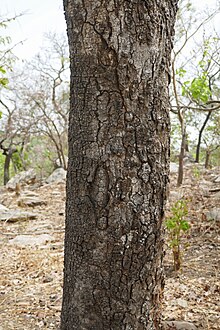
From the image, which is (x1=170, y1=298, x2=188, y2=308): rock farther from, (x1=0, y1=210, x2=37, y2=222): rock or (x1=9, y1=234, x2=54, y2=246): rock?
(x1=0, y1=210, x2=37, y2=222): rock

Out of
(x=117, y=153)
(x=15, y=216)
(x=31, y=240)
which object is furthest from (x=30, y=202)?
(x=117, y=153)

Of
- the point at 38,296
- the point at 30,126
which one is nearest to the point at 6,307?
the point at 38,296

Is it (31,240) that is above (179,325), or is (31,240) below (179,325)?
below

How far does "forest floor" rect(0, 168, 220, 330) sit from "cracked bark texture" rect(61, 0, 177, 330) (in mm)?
811

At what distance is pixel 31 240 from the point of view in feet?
13.6

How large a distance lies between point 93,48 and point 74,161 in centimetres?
39

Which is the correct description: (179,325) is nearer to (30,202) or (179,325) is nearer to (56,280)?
(56,280)

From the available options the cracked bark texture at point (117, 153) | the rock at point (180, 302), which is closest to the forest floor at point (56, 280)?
the rock at point (180, 302)

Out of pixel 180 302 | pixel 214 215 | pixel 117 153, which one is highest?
pixel 117 153

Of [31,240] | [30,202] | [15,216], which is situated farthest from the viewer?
[30,202]

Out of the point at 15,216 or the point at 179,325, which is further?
the point at 15,216

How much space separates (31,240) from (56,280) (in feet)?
4.50

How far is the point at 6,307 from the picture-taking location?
7.70ft

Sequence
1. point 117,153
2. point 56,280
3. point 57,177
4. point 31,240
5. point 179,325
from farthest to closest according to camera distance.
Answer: point 57,177 → point 31,240 → point 56,280 → point 179,325 → point 117,153
